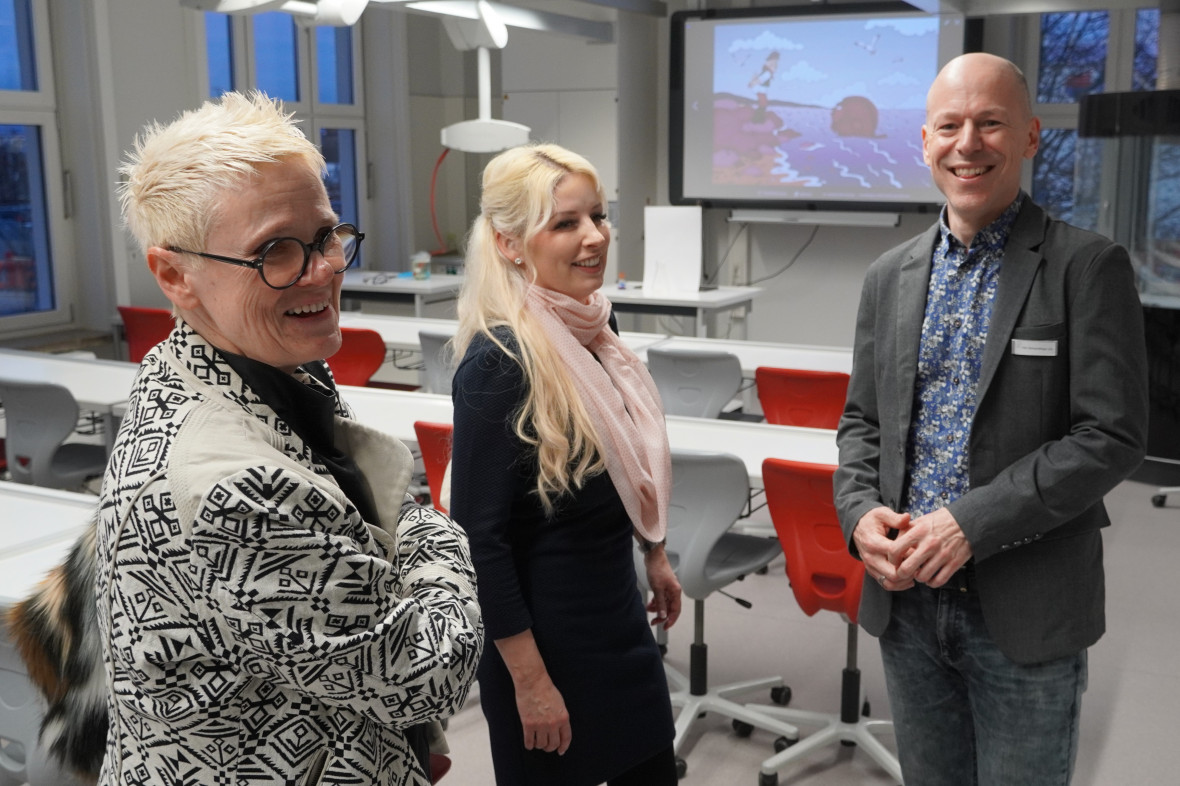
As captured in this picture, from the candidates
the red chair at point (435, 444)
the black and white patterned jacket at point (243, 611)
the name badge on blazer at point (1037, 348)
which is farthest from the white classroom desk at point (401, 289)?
the black and white patterned jacket at point (243, 611)

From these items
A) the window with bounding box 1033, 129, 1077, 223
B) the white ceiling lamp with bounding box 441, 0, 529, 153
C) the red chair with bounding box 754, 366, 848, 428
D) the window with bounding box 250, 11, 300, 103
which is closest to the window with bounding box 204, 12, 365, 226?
the window with bounding box 250, 11, 300, 103

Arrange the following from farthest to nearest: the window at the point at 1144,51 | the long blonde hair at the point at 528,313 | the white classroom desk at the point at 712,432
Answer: the window at the point at 1144,51 → the white classroom desk at the point at 712,432 → the long blonde hair at the point at 528,313

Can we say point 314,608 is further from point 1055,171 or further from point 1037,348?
point 1055,171

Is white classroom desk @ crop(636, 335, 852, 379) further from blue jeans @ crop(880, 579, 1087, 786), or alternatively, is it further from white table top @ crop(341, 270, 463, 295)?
blue jeans @ crop(880, 579, 1087, 786)

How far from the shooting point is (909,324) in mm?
1703

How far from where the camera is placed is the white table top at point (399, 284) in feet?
22.9

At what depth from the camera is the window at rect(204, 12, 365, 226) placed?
7273mm

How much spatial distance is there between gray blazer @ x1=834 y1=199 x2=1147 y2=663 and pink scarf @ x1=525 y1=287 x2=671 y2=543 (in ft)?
1.57

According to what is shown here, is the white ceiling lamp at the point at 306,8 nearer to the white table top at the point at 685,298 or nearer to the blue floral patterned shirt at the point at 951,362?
the white table top at the point at 685,298

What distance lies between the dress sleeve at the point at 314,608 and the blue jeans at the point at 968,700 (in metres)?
0.92

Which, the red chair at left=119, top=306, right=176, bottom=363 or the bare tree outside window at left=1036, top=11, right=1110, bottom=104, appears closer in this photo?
the red chair at left=119, top=306, right=176, bottom=363

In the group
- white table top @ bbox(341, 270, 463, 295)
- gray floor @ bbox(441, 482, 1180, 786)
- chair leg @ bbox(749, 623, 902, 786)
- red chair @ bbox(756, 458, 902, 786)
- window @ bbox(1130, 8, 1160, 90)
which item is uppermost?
window @ bbox(1130, 8, 1160, 90)

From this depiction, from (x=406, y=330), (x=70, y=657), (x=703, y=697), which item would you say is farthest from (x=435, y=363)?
(x=70, y=657)

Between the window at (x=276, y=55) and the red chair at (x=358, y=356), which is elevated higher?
the window at (x=276, y=55)
